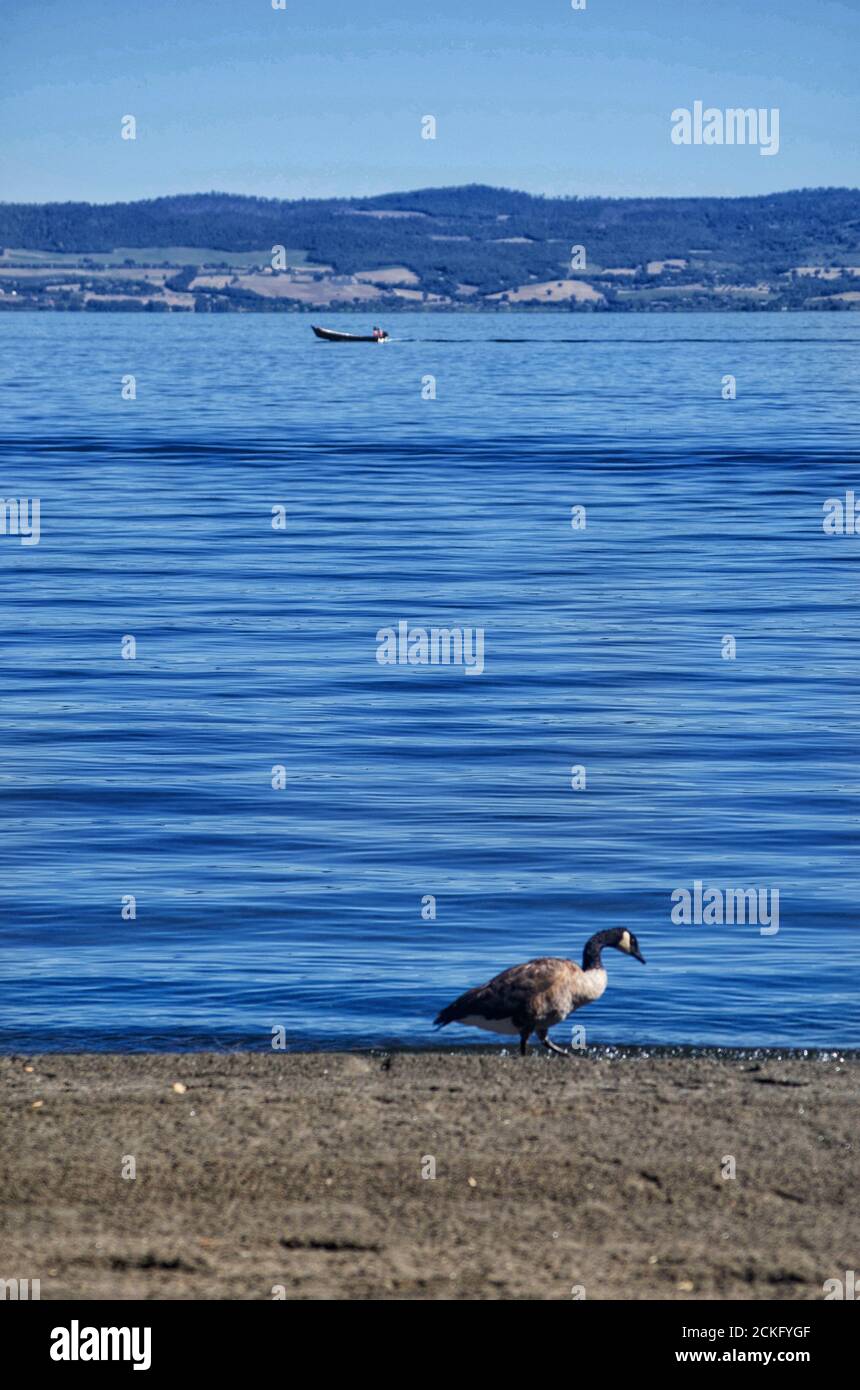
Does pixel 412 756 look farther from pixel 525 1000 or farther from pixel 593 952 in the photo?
pixel 525 1000

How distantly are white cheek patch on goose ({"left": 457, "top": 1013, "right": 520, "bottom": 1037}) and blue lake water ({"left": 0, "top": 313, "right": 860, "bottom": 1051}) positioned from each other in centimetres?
108

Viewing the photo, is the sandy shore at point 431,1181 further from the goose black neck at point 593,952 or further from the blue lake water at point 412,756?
the blue lake water at point 412,756

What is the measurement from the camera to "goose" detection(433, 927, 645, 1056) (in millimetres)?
11898

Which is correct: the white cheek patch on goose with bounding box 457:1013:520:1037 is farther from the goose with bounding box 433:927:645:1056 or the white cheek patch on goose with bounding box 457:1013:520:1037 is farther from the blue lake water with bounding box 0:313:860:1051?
the blue lake water with bounding box 0:313:860:1051

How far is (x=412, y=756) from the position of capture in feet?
75.6

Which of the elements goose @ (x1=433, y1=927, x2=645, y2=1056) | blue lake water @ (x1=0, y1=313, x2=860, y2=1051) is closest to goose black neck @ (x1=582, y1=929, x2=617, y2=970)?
goose @ (x1=433, y1=927, x2=645, y2=1056)

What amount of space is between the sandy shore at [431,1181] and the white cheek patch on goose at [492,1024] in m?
0.28

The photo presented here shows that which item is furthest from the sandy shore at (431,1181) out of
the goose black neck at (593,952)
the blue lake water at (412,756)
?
the blue lake water at (412,756)

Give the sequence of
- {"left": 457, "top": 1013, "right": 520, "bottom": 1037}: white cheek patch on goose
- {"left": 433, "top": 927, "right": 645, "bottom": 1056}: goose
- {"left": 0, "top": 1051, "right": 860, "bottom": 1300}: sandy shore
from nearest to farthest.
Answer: {"left": 0, "top": 1051, "right": 860, "bottom": 1300}: sandy shore → {"left": 433, "top": 927, "right": 645, "bottom": 1056}: goose → {"left": 457, "top": 1013, "right": 520, "bottom": 1037}: white cheek patch on goose

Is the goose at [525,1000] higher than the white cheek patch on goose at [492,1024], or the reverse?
the goose at [525,1000]

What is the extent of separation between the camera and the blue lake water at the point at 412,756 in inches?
579

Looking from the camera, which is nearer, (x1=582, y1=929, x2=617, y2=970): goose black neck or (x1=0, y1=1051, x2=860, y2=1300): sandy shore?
(x1=0, y1=1051, x2=860, y2=1300): sandy shore

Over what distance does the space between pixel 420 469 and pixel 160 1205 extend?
2222 inches
